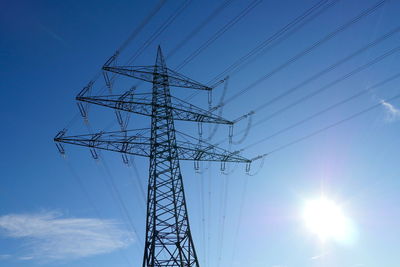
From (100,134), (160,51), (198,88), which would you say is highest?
(160,51)

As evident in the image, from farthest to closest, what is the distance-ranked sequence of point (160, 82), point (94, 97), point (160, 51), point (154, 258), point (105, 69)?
point (160, 51)
point (160, 82)
point (105, 69)
point (94, 97)
point (154, 258)

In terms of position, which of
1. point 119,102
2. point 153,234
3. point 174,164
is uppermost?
point 119,102

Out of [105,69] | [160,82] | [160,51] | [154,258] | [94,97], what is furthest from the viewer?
[160,51]

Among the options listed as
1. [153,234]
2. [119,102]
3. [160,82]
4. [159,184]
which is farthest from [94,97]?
[153,234]

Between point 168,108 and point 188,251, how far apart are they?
→ 940cm

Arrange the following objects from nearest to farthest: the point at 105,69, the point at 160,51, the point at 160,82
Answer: the point at 105,69
the point at 160,82
the point at 160,51

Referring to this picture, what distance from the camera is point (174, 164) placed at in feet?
66.3

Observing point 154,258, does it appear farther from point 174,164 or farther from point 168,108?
point 168,108

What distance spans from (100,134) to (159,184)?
4.92 metres

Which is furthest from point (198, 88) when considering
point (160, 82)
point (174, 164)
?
point (174, 164)

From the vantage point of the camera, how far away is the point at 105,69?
831 inches

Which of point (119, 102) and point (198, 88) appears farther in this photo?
point (198, 88)

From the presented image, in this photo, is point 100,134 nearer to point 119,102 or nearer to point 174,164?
point 119,102

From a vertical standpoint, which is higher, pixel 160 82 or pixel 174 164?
pixel 160 82
